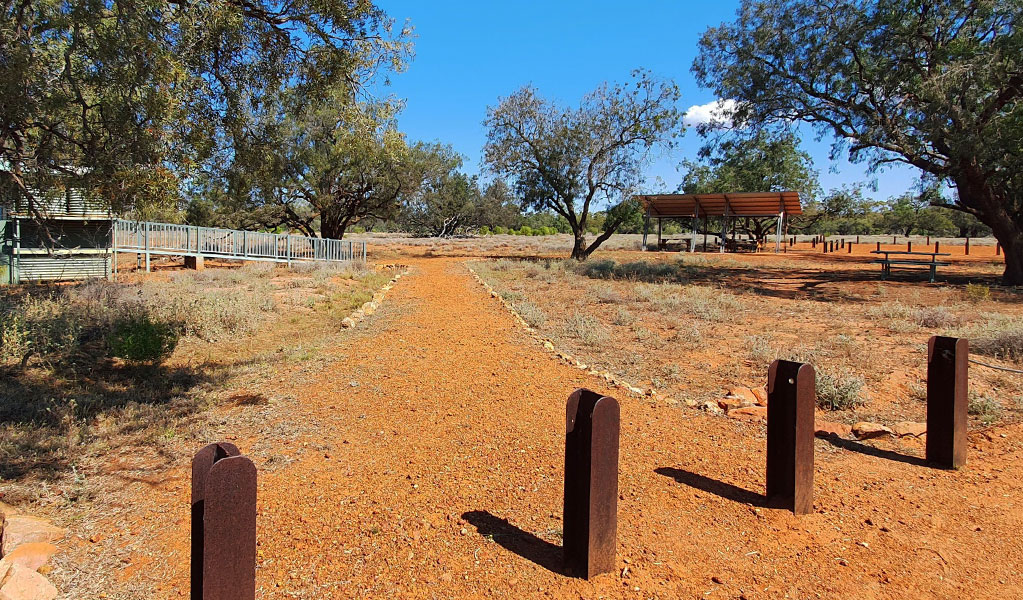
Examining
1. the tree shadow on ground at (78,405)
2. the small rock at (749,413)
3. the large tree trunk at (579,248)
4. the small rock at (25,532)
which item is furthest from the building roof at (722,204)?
the small rock at (25,532)

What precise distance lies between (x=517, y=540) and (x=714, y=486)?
58.6 inches

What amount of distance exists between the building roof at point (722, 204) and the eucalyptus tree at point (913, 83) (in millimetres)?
13775

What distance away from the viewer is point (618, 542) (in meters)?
3.07

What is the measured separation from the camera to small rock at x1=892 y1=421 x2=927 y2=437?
485cm

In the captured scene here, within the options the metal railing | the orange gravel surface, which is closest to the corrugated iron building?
the metal railing

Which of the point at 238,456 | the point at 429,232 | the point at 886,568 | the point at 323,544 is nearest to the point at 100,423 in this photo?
the point at 323,544

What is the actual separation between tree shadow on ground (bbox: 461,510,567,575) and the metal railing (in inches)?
720

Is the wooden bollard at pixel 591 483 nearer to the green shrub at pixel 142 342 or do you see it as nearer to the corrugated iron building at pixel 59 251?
the green shrub at pixel 142 342

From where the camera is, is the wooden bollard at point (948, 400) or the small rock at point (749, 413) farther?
the small rock at point (749, 413)

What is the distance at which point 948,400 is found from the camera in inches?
160

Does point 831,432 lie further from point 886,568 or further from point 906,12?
point 906,12

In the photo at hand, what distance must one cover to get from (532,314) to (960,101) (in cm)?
1348

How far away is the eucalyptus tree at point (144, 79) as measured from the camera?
4.54 m

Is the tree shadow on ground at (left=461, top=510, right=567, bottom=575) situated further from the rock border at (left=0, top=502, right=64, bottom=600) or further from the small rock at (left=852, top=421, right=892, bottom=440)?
the small rock at (left=852, top=421, right=892, bottom=440)
